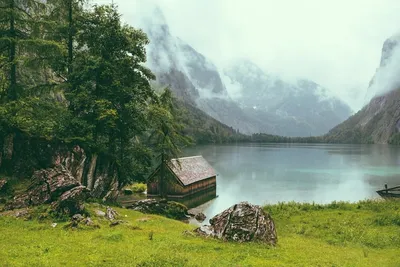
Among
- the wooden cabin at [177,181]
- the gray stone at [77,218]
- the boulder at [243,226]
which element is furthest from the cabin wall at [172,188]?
the boulder at [243,226]

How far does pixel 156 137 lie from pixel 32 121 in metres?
21.4

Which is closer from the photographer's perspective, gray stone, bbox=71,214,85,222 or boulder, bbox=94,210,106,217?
gray stone, bbox=71,214,85,222

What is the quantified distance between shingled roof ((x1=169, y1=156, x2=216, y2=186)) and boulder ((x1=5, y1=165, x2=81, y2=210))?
104 ft

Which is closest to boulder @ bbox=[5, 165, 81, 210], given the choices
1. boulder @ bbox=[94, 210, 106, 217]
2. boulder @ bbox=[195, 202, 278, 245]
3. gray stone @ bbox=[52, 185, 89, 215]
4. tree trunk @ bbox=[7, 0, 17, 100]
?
gray stone @ bbox=[52, 185, 89, 215]

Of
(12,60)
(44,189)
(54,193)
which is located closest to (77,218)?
(54,193)

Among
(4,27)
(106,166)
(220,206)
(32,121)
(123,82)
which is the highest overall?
(4,27)

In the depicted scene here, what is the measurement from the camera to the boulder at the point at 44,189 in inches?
993

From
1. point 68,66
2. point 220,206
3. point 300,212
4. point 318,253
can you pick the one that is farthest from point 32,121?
point 220,206

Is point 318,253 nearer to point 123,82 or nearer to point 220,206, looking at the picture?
point 123,82

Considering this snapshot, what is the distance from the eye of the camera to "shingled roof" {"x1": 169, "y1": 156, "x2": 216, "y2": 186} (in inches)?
2413

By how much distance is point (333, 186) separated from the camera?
268ft

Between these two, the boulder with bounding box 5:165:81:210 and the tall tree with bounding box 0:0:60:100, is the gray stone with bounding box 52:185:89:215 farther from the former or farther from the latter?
the tall tree with bounding box 0:0:60:100

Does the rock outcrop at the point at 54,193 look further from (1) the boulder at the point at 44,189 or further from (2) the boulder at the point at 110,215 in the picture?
(2) the boulder at the point at 110,215

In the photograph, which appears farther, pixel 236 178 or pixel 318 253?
pixel 236 178
